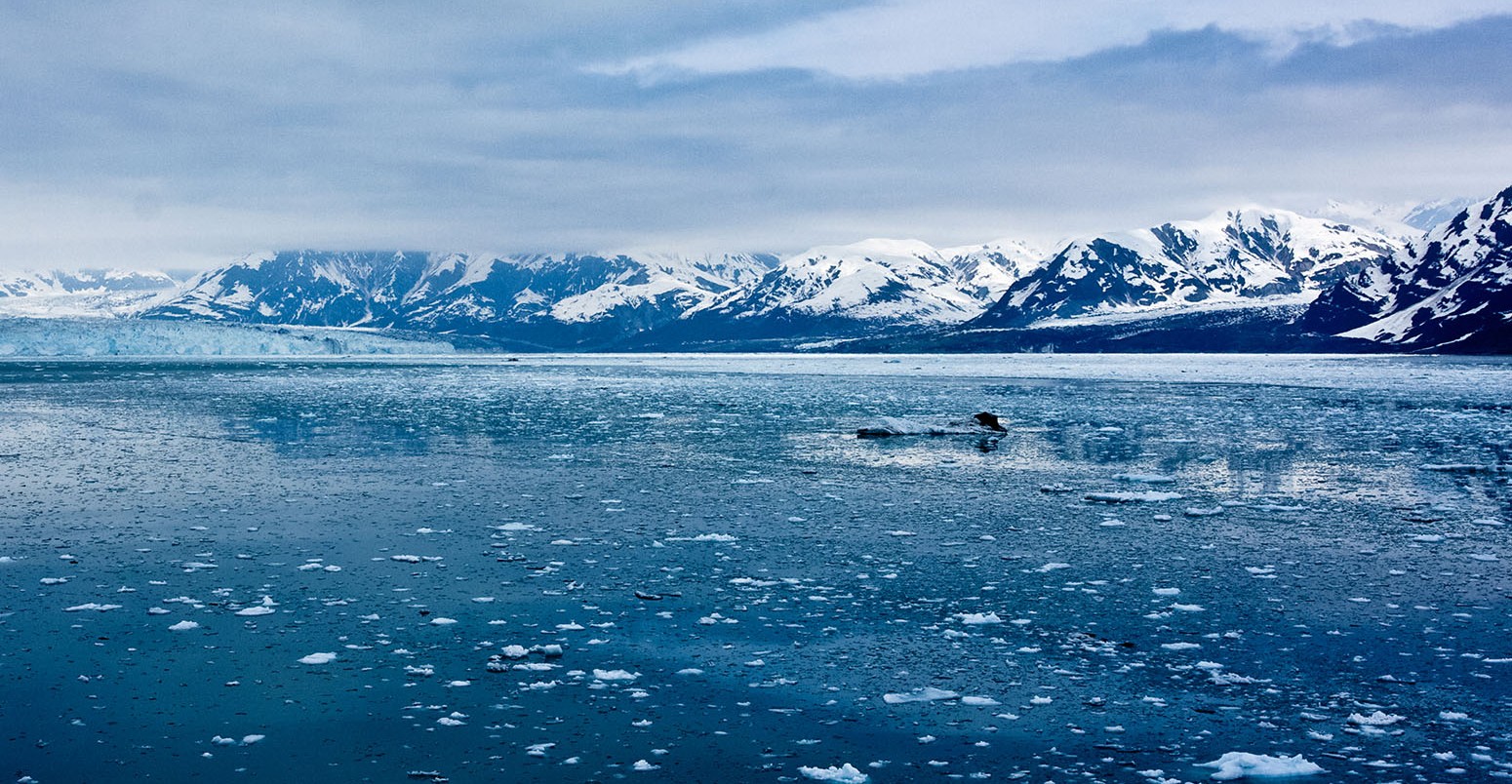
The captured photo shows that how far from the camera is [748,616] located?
1250 cm

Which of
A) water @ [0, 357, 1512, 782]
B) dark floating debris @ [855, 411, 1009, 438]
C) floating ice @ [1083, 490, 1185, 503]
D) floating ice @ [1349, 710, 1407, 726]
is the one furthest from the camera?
dark floating debris @ [855, 411, 1009, 438]

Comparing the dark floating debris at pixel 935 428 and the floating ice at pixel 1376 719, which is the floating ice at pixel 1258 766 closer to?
the floating ice at pixel 1376 719

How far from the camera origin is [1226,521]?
18297mm

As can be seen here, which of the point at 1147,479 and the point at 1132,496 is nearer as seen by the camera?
the point at 1132,496

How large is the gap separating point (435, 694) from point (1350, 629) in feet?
30.8

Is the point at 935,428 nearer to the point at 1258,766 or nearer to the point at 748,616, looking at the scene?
the point at 748,616

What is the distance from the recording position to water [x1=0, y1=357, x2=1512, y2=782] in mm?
8758

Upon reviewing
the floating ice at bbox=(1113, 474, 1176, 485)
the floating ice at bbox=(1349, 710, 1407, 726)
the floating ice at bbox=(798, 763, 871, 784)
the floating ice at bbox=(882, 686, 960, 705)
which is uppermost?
the floating ice at bbox=(1349, 710, 1407, 726)

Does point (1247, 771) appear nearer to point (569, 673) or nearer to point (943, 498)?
point (569, 673)

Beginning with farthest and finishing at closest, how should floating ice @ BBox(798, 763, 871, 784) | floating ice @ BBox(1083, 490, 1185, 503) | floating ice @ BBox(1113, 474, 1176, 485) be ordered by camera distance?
floating ice @ BBox(1113, 474, 1176, 485) → floating ice @ BBox(1083, 490, 1185, 503) → floating ice @ BBox(798, 763, 871, 784)

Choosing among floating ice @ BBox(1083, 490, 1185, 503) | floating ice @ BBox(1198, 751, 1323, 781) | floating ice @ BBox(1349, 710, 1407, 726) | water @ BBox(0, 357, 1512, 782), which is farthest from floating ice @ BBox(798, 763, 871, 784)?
floating ice @ BBox(1083, 490, 1185, 503)

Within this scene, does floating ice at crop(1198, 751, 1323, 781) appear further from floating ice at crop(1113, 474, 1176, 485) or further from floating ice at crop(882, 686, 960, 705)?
floating ice at crop(1113, 474, 1176, 485)

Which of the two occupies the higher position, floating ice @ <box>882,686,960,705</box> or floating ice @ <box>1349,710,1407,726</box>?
floating ice @ <box>1349,710,1407,726</box>

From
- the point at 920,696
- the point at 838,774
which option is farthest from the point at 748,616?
the point at 838,774
